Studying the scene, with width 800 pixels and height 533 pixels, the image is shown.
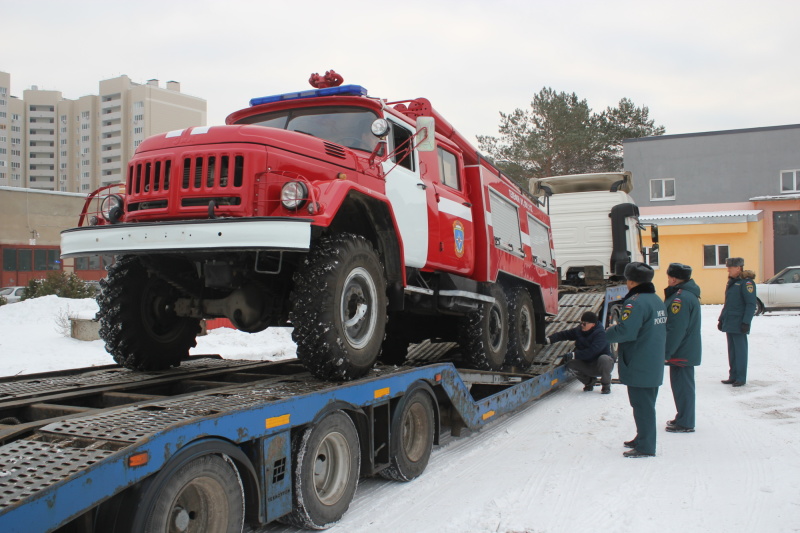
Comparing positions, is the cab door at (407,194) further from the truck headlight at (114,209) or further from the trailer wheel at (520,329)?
the trailer wheel at (520,329)

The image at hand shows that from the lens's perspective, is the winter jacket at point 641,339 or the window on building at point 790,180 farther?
the window on building at point 790,180

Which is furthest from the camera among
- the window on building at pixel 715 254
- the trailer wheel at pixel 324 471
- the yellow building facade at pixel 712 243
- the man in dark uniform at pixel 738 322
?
the window on building at pixel 715 254

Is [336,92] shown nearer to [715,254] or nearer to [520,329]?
[520,329]

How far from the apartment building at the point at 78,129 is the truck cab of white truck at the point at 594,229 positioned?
89085 mm

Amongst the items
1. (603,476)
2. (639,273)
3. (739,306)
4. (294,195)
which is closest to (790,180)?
(739,306)

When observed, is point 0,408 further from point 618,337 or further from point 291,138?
point 618,337

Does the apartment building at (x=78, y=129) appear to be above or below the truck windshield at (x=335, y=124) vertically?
above

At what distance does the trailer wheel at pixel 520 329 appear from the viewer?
8.46 metres

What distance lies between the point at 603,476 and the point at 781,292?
1888 centimetres

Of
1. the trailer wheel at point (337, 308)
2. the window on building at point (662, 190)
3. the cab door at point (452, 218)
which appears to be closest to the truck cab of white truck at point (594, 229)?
the cab door at point (452, 218)

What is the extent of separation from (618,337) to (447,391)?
1.61 metres

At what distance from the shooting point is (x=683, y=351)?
22.4ft

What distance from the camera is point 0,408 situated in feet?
12.6

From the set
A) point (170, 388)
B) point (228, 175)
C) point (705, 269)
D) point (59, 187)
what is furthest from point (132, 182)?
point (59, 187)
